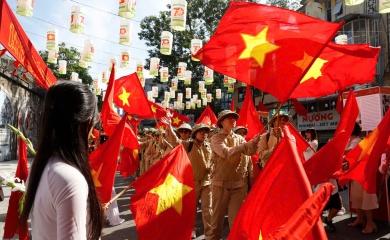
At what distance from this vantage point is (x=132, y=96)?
671cm

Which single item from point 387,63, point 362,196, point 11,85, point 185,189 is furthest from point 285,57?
point 11,85

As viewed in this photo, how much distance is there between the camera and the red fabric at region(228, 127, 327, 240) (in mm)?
2361

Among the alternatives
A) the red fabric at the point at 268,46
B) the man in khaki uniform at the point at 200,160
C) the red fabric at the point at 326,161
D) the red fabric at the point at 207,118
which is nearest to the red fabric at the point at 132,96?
the man in khaki uniform at the point at 200,160

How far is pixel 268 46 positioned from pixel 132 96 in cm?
384

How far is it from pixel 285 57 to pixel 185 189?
1.82m

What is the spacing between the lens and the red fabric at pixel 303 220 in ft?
4.71

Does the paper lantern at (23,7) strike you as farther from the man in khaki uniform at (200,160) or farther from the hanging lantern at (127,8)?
the man in khaki uniform at (200,160)

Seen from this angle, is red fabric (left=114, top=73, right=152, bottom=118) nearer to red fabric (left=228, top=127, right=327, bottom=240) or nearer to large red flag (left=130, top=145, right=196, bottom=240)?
large red flag (left=130, top=145, right=196, bottom=240)

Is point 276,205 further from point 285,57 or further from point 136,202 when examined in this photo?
point 136,202

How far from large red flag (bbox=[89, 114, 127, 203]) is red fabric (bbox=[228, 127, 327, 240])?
1.69 meters

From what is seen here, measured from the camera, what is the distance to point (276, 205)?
8.05 ft

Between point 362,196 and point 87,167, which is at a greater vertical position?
point 87,167

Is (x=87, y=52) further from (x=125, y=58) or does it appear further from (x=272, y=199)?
(x=272, y=199)

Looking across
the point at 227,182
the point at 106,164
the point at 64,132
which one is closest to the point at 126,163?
the point at 227,182
